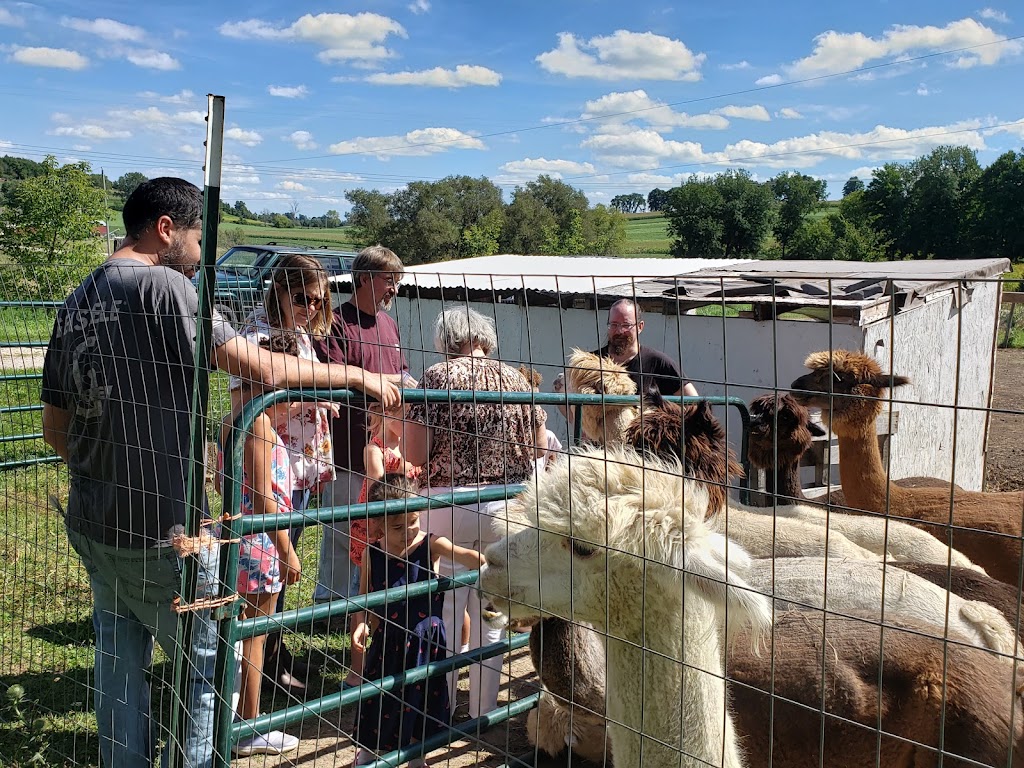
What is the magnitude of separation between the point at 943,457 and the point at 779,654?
18.4ft

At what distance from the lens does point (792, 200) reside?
64562 millimetres

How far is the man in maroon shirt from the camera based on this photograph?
407 centimetres

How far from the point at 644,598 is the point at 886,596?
1.72m

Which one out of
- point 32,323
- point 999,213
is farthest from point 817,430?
point 999,213

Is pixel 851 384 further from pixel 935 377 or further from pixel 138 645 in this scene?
pixel 138 645

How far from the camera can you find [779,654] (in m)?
2.64

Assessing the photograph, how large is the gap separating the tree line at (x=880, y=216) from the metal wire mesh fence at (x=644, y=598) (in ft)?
169

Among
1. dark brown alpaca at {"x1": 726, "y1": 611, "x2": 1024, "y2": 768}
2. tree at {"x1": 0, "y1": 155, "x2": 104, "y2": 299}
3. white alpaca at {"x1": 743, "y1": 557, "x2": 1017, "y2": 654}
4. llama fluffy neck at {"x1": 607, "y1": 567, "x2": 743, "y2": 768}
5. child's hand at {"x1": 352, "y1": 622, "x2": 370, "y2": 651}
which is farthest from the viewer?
tree at {"x1": 0, "y1": 155, "x2": 104, "y2": 299}

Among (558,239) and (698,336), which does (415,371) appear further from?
(558,239)

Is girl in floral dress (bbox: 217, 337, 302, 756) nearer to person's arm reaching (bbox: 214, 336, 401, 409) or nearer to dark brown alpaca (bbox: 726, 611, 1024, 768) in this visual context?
person's arm reaching (bbox: 214, 336, 401, 409)

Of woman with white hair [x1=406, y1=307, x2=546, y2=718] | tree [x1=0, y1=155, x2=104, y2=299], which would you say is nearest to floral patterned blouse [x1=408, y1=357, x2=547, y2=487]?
woman with white hair [x1=406, y1=307, x2=546, y2=718]

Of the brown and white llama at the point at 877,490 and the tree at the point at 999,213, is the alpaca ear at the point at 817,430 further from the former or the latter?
the tree at the point at 999,213

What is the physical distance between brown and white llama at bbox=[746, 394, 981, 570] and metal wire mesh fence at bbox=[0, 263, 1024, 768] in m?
0.02

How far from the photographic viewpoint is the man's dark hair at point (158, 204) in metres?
2.80
